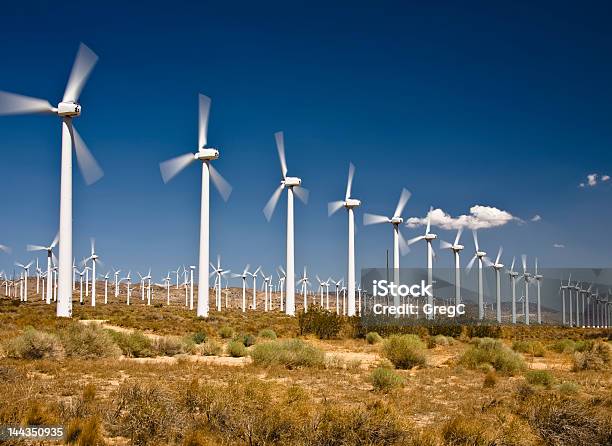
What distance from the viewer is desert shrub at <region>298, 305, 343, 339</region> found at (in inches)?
1724

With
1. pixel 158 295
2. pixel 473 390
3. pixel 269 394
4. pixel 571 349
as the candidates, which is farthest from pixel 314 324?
pixel 158 295

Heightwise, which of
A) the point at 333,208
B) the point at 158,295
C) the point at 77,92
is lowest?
the point at 158,295

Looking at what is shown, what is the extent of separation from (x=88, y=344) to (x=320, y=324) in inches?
858

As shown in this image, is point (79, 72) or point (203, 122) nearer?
point (79, 72)

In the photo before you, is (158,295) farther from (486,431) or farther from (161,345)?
(486,431)

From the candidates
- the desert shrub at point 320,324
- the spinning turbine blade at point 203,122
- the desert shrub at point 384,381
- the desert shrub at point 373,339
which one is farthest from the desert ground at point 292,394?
the spinning turbine blade at point 203,122

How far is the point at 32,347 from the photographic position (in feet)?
73.6

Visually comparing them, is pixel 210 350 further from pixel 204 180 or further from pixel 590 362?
pixel 204 180

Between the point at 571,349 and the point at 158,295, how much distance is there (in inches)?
6588

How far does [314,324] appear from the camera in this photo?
44031 mm

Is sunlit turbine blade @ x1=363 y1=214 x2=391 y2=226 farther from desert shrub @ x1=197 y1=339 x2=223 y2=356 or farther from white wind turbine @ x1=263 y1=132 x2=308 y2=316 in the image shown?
desert shrub @ x1=197 y1=339 x2=223 y2=356

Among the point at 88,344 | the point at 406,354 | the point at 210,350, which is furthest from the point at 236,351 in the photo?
the point at 406,354

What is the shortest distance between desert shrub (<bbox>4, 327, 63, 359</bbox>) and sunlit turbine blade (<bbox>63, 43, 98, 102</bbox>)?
26.7 m

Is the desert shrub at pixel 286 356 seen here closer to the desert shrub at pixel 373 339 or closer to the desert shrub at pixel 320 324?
the desert shrub at pixel 373 339
